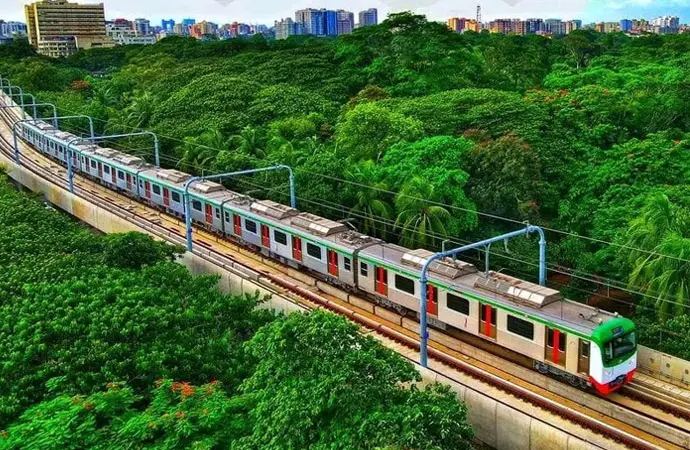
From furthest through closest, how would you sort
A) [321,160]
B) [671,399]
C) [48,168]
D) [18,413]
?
[48,168] < [321,160] < [671,399] < [18,413]

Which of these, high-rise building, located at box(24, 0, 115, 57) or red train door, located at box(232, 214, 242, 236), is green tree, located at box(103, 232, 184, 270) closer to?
red train door, located at box(232, 214, 242, 236)

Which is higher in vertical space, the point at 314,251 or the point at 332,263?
the point at 314,251

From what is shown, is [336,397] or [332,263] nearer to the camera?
[336,397]

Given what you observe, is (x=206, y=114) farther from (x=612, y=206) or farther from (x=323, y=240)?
(x=612, y=206)

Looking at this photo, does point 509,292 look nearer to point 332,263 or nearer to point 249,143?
point 332,263

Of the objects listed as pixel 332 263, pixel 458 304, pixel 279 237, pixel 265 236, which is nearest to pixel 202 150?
pixel 265 236

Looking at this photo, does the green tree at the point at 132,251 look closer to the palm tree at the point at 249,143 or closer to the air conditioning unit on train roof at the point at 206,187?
the air conditioning unit on train roof at the point at 206,187

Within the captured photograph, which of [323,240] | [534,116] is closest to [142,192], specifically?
[323,240]
